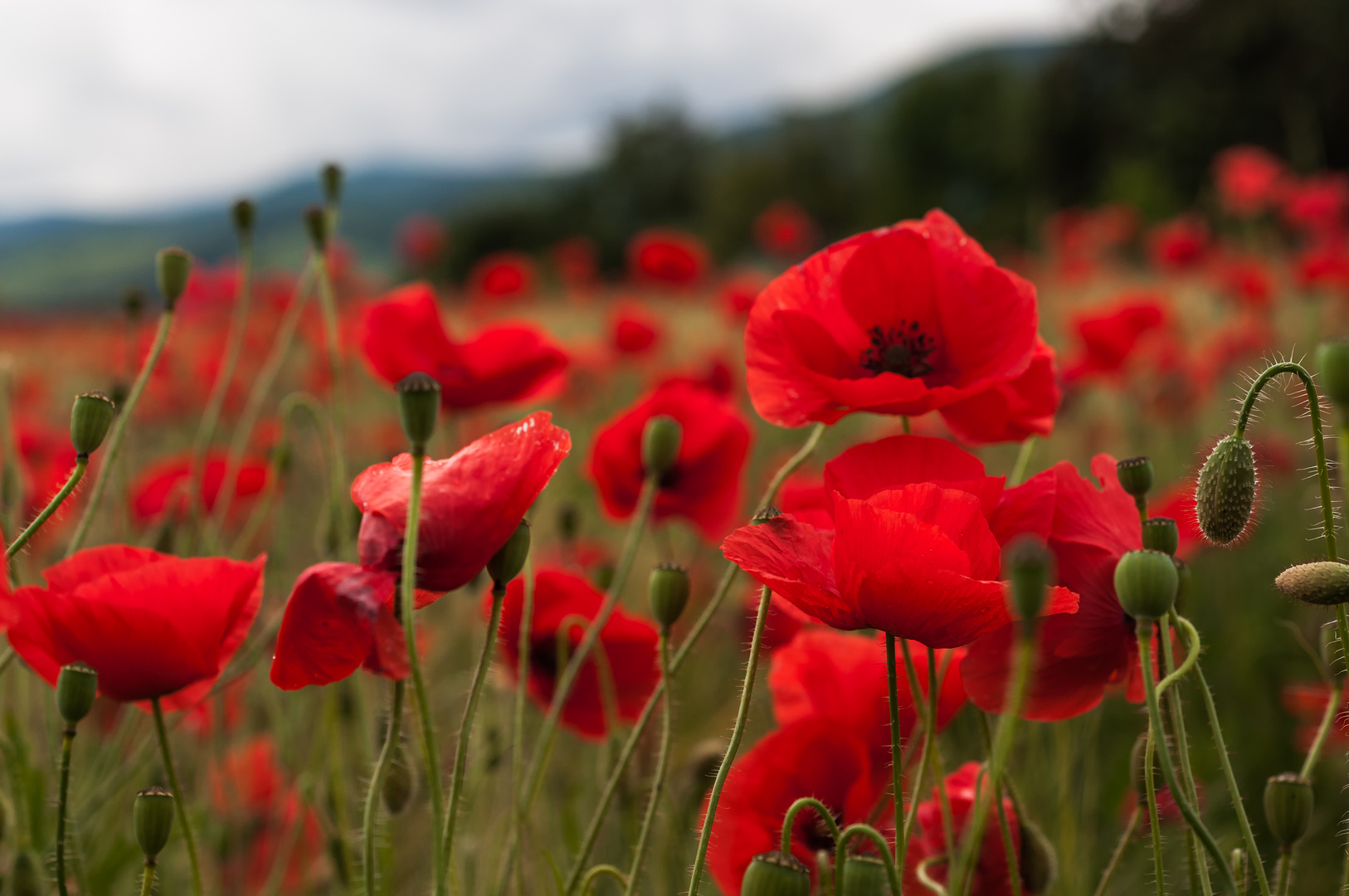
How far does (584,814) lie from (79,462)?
40.8 inches

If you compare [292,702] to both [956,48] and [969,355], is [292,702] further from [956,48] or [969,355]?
[956,48]

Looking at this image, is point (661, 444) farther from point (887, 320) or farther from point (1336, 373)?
point (1336, 373)

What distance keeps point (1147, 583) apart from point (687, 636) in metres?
0.70

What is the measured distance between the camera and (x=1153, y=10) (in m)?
25.0

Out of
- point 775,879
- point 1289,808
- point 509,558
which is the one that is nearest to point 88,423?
point 509,558

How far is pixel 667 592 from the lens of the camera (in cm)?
70

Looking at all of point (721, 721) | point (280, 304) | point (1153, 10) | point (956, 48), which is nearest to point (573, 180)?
point (1153, 10)

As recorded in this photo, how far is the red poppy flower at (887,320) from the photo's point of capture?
27.9 inches

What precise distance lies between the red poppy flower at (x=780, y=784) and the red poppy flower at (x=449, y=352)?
0.57m

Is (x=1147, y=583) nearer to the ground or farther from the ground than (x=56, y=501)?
nearer to the ground

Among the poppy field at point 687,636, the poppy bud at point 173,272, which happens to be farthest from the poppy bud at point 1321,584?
the poppy bud at point 173,272

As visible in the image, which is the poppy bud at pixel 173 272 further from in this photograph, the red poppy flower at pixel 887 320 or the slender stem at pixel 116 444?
the red poppy flower at pixel 887 320

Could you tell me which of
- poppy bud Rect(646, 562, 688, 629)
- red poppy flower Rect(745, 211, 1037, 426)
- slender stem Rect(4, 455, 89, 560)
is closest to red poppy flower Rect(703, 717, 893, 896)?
poppy bud Rect(646, 562, 688, 629)

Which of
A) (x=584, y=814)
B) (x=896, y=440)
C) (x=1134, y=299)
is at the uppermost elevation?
(x=1134, y=299)
